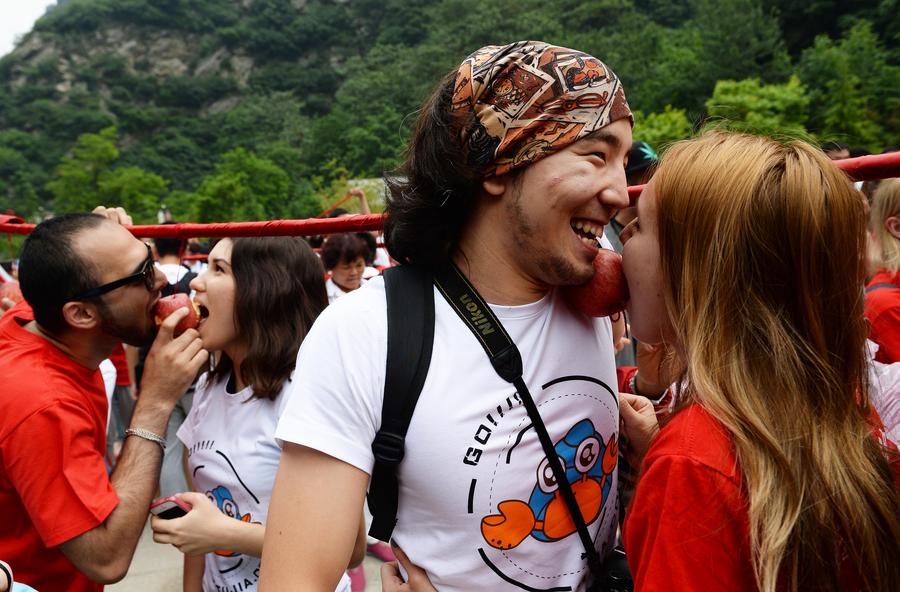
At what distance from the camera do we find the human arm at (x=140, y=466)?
203cm

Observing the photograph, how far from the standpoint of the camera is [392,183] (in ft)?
→ 5.98

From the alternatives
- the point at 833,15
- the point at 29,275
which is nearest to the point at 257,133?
the point at 833,15

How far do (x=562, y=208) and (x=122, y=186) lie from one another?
44.5 meters

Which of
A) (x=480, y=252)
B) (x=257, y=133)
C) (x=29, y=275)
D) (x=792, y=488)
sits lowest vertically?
(x=257, y=133)

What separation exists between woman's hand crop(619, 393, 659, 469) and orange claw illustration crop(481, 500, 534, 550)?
0.42 meters

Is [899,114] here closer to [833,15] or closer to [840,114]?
[840,114]

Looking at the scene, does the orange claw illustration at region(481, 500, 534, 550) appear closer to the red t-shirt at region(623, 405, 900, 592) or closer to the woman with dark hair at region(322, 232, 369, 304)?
the red t-shirt at region(623, 405, 900, 592)

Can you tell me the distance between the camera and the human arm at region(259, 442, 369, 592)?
130 cm

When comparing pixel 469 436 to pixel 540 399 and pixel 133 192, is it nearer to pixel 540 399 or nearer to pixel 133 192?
pixel 540 399

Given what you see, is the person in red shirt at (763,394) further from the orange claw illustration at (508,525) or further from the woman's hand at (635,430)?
the woman's hand at (635,430)

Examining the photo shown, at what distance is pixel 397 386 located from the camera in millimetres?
1386

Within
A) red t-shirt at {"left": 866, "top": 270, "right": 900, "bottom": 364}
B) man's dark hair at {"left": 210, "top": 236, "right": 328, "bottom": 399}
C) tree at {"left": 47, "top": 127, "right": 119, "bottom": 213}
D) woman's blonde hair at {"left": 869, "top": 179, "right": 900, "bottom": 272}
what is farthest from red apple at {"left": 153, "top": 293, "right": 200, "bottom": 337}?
tree at {"left": 47, "top": 127, "right": 119, "bottom": 213}

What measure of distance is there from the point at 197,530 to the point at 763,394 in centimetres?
172

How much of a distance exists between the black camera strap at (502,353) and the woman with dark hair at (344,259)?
435 cm
